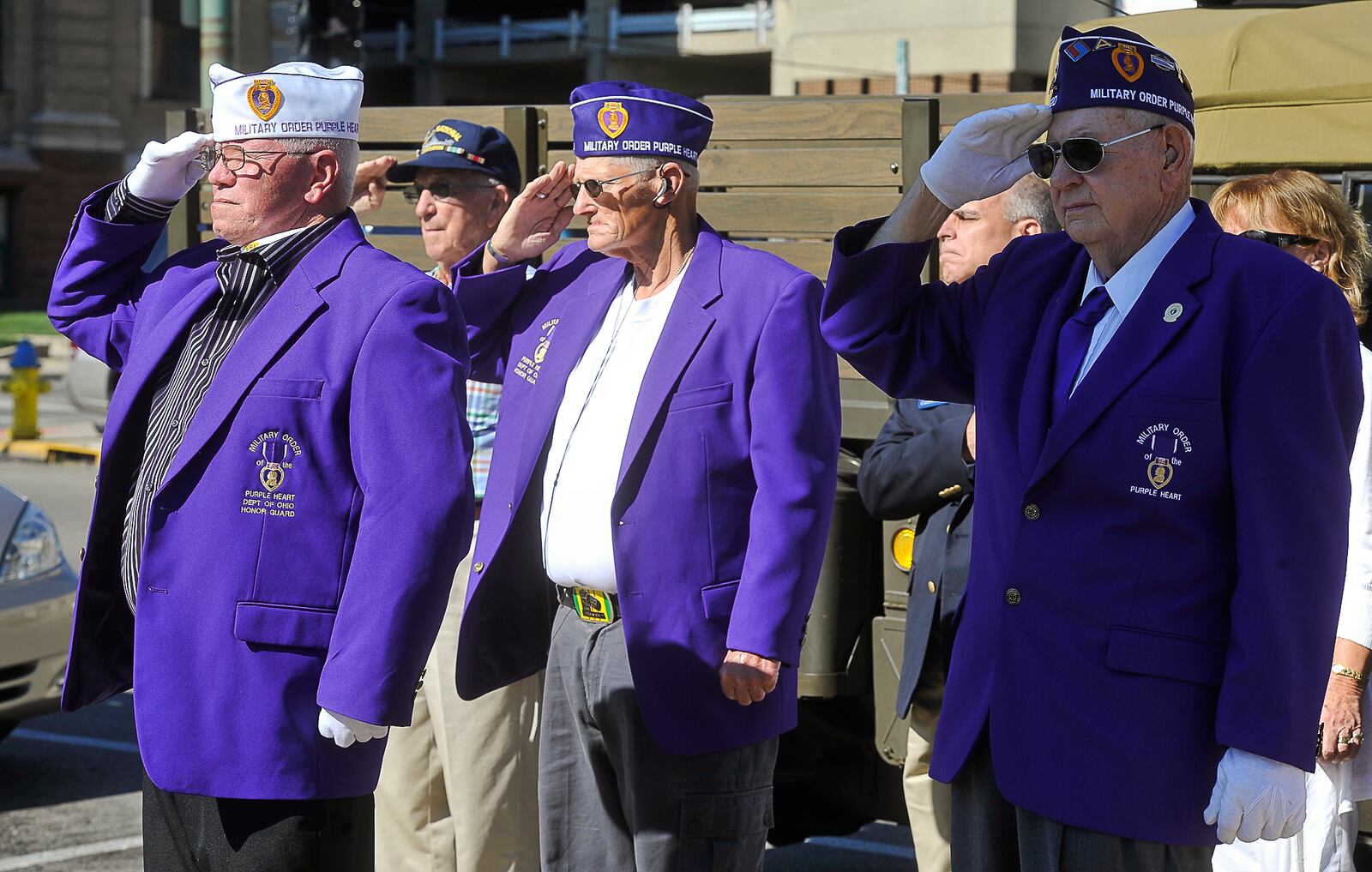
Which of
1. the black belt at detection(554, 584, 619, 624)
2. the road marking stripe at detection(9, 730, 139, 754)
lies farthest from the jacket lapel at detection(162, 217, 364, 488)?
the road marking stripe at detection(9, 730, 139, 754)

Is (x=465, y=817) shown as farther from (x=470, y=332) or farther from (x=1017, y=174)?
(x=1017, y=174)

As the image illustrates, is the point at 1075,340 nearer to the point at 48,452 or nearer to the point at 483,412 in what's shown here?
the point at 483,412

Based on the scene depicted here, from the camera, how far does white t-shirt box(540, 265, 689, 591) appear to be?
369 cm

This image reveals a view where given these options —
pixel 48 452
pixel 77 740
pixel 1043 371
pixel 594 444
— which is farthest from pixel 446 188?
pixel 48 452

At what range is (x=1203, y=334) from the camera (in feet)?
8.93

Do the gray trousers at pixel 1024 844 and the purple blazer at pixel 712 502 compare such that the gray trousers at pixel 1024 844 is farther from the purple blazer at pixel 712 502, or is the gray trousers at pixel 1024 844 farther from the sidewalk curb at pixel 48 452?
the sidewalk curb at pixel 48 452

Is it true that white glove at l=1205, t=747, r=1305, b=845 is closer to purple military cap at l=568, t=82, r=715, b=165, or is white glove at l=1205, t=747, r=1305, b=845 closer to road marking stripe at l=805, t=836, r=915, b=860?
purple military cap at l=568, t=82, r=715, b=165

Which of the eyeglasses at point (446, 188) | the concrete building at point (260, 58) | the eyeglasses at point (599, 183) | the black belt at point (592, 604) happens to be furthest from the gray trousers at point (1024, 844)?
the concrete building at point (260, 58)

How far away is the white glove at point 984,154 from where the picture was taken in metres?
2.99

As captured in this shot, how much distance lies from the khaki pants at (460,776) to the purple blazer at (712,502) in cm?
75

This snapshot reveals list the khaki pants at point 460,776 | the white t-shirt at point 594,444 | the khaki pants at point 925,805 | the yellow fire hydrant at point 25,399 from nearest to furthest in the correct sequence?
1. the white t-shirt at point 594,444
2. the khaki pants at point 925,805
3. the khaki pants at point 460,776
4. the yellow fire hydrant at point 25,399

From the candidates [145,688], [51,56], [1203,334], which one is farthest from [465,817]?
[51,56]

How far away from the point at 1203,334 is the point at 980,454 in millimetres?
489

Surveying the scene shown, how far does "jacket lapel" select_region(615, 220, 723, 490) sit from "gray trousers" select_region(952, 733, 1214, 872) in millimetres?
1078
